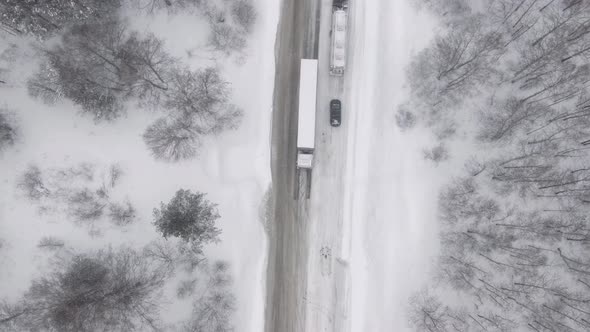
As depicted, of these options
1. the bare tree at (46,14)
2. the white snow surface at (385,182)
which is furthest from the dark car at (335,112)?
the bare tree at (46,14)

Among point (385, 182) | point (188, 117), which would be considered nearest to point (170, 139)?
point (188, 117)

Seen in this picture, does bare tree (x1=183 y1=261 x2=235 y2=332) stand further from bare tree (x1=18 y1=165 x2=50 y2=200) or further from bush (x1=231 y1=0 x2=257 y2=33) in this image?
bush (x1=231 y1=0 x2=257 y2=33)

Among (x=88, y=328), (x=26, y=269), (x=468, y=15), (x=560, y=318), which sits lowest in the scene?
(x=88, y=328)

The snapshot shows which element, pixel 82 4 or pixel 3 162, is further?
pixel 3 162

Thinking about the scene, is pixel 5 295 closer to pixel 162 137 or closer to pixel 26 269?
pixel 26 269

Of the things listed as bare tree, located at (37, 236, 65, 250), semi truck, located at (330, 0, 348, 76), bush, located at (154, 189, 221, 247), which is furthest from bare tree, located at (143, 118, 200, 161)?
semi truck, located at (330, 0, 348, 76)

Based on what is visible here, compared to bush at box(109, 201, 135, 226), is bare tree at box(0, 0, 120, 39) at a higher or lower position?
higher

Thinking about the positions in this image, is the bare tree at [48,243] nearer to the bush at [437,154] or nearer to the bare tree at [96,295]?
the bare tree at [96,295]

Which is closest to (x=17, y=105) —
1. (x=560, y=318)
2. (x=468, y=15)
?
(x=468, y=15)
